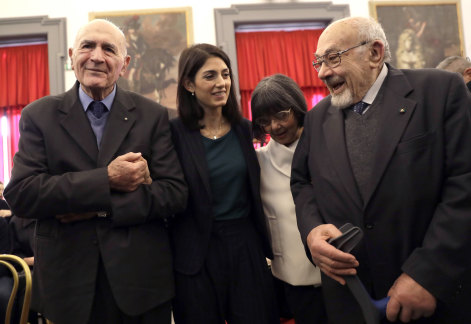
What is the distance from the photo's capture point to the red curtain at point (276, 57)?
7.48m

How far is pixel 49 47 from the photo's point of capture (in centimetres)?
704

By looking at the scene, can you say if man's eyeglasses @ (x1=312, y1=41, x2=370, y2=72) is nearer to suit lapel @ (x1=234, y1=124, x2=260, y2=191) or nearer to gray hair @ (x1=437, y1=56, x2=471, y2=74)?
suit lapel @ (x1=234, y1=124, x2=260, y2=191)

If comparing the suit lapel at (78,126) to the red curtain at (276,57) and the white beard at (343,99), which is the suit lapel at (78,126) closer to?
the white beard at (343,99)

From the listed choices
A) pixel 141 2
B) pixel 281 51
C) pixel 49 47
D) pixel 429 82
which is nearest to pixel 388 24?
pixel 281 51

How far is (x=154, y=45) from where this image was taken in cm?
711

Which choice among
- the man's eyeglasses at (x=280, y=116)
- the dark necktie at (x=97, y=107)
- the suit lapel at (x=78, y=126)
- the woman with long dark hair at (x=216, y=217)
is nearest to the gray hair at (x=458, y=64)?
the man's eyeglasses at (x=280, y=116)

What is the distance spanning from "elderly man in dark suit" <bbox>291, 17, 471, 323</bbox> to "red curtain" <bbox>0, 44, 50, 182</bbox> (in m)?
6.52

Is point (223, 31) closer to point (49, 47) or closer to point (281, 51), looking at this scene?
point (281, 51)

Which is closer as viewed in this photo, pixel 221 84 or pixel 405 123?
pixel 405 123

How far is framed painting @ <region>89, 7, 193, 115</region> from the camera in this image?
703 centimetres

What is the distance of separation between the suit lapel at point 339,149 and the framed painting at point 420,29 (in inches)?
245

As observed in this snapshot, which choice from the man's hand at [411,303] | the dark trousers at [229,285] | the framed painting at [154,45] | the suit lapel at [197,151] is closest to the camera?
the man's hand at [411,303]

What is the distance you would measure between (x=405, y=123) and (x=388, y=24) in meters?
6.65

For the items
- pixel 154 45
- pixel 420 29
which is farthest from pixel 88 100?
pixel 420 29
